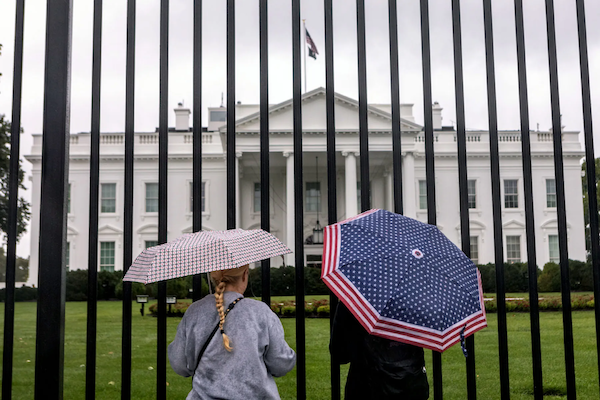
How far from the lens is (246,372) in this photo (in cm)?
170

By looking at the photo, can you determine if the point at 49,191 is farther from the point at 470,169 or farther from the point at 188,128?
the point at 188,128

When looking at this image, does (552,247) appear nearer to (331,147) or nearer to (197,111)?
(331,147)

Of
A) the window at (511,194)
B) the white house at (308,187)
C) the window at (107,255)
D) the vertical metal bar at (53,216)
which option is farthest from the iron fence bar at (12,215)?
the window at (511,194)

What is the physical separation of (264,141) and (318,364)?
4824mm

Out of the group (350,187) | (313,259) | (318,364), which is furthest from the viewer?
(313,259)

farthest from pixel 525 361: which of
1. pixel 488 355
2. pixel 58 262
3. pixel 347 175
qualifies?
pixel 347 175

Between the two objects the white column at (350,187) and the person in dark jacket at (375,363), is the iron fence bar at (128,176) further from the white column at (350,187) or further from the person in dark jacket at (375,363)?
Answer: the white column at (350,187)

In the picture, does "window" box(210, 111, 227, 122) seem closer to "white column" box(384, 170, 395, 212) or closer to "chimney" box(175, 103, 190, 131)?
"chimney" box(175, 103, 190, 131)

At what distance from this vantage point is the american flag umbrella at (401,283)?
1611 mm

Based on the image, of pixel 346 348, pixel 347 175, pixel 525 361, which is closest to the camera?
pixel 346 348

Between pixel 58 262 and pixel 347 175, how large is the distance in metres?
22.6

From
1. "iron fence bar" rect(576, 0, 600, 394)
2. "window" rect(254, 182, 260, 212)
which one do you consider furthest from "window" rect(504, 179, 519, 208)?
"iron fence bar" rect(576, 0, 600, 394)

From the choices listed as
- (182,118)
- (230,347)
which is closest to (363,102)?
(230,347)

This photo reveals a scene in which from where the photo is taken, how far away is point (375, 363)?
177 centimetres
